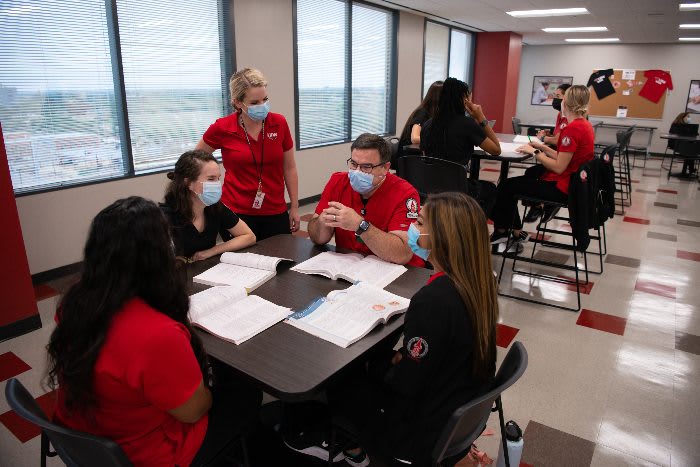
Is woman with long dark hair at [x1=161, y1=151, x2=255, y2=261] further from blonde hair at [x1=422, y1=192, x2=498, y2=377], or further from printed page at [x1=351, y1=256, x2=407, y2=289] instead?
blonde hair at [x1=422, y1=192, x2=498, y2=377]

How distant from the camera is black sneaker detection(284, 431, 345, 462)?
1.77 metres

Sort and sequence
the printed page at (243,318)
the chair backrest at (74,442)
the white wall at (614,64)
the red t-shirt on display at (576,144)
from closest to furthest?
the chair backrest at (74,442)
the printed page at (243,318)
the red t-shirt on display at (576,144)
the white wall at (614,64)

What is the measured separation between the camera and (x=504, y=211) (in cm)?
389

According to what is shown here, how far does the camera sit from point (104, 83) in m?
3.86

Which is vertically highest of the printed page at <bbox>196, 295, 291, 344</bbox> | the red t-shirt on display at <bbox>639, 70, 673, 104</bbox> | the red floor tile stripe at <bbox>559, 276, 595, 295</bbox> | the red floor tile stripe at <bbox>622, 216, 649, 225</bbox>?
the red t-shirt on display at <bbox>639, 70, 673, 104</bbox>

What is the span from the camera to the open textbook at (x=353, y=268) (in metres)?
1.87

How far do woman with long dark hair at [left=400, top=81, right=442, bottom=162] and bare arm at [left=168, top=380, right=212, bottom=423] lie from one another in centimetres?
308

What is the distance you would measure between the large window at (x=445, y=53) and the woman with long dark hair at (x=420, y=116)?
430cm

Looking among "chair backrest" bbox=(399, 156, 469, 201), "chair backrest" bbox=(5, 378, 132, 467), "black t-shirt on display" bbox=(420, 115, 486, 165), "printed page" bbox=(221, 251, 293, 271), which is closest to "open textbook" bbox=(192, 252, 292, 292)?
→ "printed page" bbox=(221, 251, 293, 271)

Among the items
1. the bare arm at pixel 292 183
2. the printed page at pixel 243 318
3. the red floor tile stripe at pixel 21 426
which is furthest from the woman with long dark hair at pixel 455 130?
the red floor tile stripe at pixel 21 426

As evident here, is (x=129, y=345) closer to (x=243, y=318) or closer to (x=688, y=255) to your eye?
(x=243, y=318)

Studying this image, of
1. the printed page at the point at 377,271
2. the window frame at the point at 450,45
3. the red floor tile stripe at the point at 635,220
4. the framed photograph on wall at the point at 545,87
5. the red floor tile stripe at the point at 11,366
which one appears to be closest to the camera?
the printed page at the point at 377,271

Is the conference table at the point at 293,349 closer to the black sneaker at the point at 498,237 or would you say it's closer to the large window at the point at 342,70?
the black sneaker at the point at 498,237

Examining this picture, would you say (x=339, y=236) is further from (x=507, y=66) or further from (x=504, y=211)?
(x=507, y=66)
